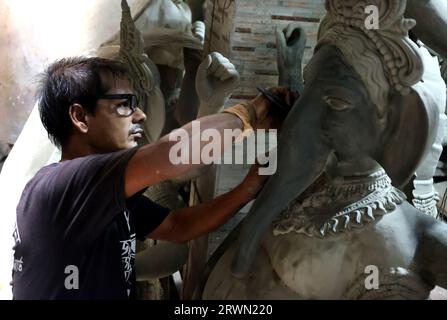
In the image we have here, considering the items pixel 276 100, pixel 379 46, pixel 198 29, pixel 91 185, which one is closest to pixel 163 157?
pixel 91 185

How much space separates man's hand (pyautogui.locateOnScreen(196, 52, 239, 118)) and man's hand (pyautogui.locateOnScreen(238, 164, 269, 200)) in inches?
7.2

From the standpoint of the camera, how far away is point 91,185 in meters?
1.03

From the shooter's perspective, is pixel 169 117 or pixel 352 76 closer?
pixel 352 76

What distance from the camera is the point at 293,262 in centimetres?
102

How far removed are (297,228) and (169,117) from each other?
0.78m

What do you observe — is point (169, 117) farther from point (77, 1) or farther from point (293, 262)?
point (77, 1)

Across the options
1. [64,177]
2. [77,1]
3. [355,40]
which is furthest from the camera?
[77,1]

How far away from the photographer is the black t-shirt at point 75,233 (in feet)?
3.39

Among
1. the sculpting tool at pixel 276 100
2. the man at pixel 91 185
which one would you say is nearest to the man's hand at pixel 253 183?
the man at pixel 91 185

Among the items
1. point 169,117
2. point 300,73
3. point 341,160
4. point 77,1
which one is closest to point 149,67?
point 169,117

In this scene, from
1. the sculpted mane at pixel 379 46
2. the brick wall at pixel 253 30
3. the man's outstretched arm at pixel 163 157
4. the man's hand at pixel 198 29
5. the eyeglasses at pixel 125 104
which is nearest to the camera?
the sculpted mane at pixel 379 46

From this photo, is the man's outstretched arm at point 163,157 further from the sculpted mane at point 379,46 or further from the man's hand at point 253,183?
the sculpted mane at point 379,46

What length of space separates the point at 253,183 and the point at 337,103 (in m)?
0.26

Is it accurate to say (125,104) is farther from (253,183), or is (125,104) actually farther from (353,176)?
(353,176)
